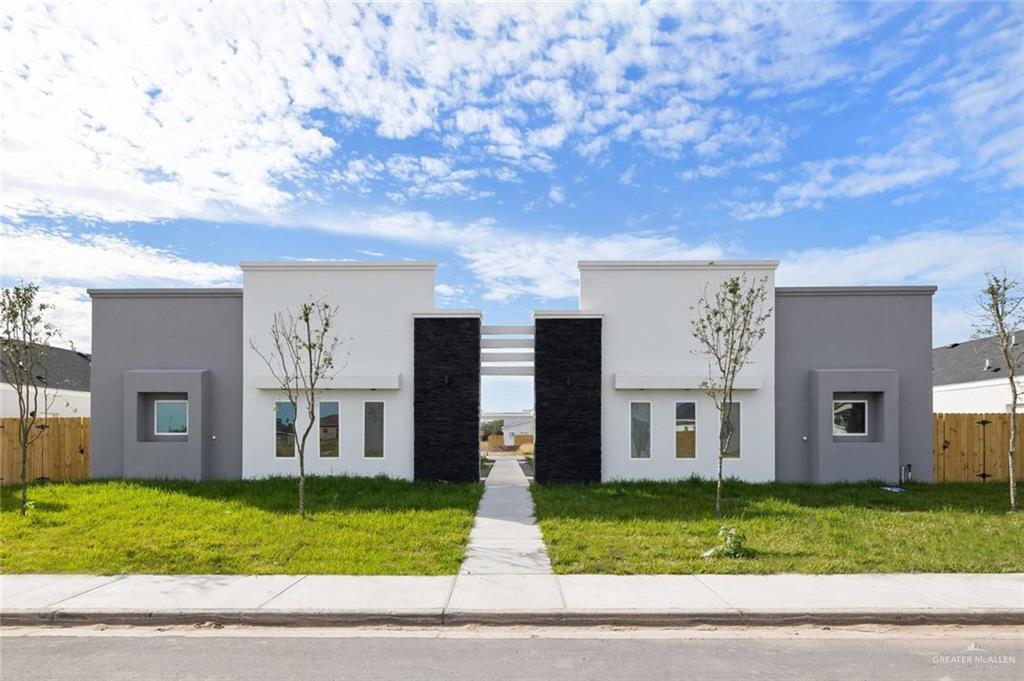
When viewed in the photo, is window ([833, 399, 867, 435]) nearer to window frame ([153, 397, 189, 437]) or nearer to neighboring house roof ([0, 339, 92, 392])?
window frame ([153, 397, 189, 437])

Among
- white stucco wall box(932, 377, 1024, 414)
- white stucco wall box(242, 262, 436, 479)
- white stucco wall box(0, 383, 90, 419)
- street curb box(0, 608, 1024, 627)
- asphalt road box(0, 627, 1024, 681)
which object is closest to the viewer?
asphalt road box(0, 627, 1024, 681)

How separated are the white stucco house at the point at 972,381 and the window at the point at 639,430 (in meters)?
15.7

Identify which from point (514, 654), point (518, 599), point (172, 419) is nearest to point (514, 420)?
point (172, 419)

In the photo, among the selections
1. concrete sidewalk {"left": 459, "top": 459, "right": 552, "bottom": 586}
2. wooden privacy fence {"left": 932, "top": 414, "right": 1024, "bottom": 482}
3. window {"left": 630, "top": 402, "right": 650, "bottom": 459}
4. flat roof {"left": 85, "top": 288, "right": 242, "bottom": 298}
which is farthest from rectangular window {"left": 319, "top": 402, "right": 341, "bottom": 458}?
wooden privacy fence {"left": 932, "top": 414, "right": 1024, "bottom": 482}

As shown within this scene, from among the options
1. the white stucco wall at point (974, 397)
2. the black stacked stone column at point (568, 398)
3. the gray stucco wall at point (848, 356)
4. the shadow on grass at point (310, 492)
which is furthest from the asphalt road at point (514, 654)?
the white stucco wall at point (974, 397)

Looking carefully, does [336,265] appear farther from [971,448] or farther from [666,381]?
[971,448]

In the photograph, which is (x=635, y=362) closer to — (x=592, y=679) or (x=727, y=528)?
(x=727, y=528)

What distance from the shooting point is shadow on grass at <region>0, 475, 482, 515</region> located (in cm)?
1341

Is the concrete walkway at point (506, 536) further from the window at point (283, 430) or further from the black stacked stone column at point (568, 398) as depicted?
the window at point (283, 430)

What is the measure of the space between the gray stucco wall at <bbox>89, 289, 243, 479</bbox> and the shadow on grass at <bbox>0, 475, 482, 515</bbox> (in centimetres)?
118

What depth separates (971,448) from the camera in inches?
709

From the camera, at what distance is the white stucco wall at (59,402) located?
26070mm

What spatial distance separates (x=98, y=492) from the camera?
14719mm

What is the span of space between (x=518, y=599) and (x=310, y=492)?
8276 millimetres
